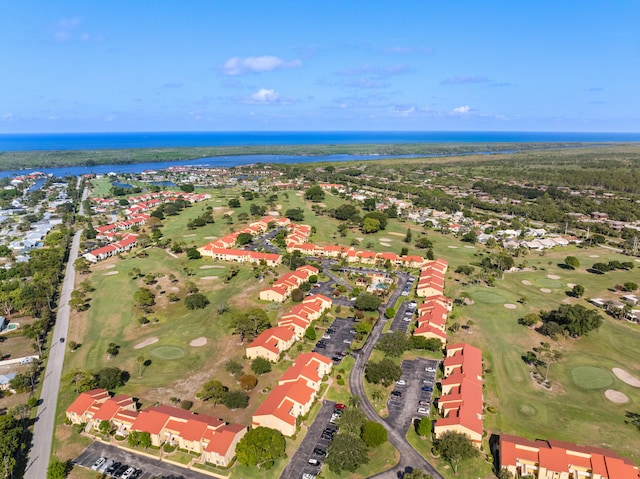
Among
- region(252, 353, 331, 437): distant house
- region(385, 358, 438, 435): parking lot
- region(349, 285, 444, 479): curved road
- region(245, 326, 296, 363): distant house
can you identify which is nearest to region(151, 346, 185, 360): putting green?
region(245, 326, 296, 363): distant house

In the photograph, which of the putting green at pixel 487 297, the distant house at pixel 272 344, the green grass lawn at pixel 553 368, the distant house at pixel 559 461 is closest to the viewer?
the distant house at pixel 559 461

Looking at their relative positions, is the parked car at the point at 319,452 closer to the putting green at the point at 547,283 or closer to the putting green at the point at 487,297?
the putting green at the point at 487,297

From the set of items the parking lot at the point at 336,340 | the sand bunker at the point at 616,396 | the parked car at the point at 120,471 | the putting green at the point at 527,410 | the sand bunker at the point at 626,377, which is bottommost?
the sand bunker at the point at 616,396

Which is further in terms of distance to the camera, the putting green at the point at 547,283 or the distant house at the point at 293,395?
the putting green at the point at 547,283

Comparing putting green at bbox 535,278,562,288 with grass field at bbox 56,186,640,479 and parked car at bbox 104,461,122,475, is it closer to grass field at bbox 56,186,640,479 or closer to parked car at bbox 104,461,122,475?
grass field at bbox 56,186,640,479

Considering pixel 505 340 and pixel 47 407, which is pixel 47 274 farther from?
pixel 505 340

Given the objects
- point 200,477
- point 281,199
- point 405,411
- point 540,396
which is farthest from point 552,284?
point 281,199

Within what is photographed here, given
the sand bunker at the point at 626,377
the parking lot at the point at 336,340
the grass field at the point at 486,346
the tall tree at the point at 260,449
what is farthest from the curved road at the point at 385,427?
the sand bunker at the point at 626,377

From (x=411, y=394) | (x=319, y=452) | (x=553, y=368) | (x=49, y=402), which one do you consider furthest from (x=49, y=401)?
(x=553, y=368)
